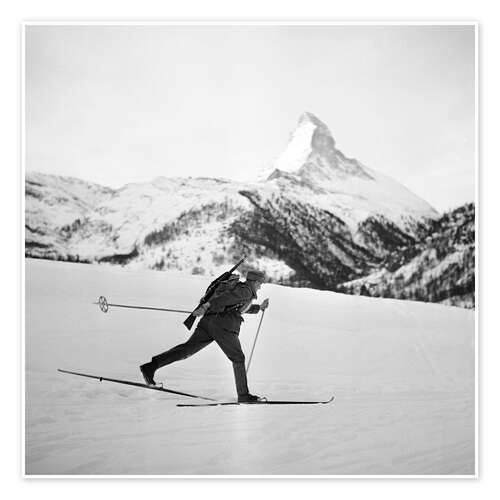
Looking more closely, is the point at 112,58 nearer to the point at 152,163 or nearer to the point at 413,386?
the point at 152,163

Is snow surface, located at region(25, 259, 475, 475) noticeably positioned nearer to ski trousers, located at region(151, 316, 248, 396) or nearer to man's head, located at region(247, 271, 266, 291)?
ski trousers, located at region(151, 316, 248, 396)

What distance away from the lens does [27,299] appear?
3412 millimetres

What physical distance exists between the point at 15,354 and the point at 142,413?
932 mm

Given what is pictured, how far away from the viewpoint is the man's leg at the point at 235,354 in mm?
3137

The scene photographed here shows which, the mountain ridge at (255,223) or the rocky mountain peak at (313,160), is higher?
the rocky mountain peak at (313,160)

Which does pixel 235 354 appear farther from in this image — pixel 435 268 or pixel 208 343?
pixel 435 268

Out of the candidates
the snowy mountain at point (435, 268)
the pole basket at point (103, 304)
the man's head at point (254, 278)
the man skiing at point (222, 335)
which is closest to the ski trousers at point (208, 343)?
the man skiing at point (222, 335)

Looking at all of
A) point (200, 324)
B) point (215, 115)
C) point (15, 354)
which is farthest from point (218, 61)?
point (15, 354)

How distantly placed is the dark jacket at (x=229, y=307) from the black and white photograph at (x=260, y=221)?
1 centimetres

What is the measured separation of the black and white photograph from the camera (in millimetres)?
3330

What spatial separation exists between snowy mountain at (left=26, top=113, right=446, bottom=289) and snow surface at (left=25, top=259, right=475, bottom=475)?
164mm

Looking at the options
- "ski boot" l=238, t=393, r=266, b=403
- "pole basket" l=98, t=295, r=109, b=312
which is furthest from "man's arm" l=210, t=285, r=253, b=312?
"pole basket" l=98, t=295, r=109, b=312

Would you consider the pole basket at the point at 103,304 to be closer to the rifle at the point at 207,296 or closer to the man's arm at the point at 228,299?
the rifle at the point at 207,296
